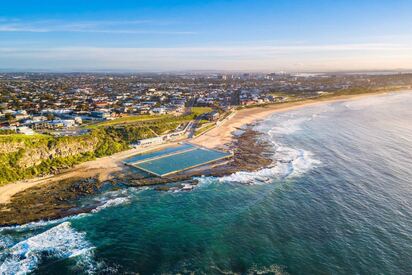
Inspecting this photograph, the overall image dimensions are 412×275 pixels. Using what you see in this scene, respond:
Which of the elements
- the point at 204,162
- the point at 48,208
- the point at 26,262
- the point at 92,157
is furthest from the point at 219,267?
the point at 92,157

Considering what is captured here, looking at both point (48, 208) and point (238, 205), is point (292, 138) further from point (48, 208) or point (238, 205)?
point (48, 208)

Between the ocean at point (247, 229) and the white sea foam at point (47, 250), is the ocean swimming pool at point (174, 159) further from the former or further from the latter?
the white sea foam at point (47, 250)

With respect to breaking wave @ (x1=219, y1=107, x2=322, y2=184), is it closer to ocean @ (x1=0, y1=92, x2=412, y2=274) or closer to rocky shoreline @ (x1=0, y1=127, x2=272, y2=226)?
ocean @ (x1=0, y1=92, x2=412, y2=274)

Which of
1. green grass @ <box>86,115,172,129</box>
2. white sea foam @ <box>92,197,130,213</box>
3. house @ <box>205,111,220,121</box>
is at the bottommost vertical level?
white sea foam @ <box>92,197,130,213</box>

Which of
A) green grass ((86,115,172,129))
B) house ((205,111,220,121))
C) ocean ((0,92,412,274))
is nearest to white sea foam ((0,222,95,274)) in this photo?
ocean ((0,92,412,274))

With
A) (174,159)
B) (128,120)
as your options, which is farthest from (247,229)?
(128,120)

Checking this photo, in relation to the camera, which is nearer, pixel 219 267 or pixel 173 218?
pixel 219 267

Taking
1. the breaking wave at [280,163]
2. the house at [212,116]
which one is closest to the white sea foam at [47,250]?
the breaking wave at [280,163]
